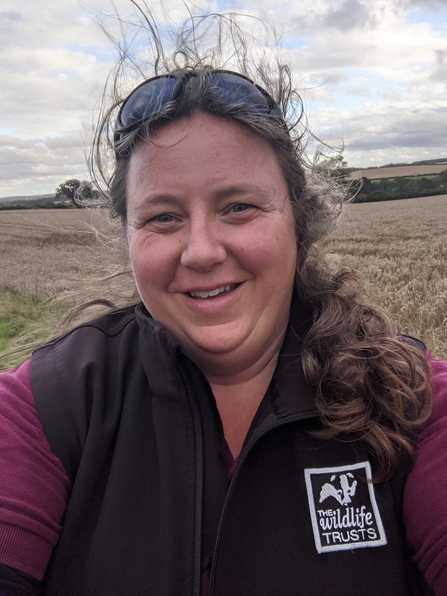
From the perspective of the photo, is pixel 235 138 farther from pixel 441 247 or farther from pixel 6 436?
pixel 441 247

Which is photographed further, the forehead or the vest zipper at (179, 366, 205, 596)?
the forehead

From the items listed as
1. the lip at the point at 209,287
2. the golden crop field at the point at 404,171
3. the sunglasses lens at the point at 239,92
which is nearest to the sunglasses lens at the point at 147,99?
the sunglasses lens at the point at 239,92

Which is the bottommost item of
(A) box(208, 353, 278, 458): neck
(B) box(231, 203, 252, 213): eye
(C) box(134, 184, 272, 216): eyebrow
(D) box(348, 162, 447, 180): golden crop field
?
(A) box(208, 353, 278, 458): neck

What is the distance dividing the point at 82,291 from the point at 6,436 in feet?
3.78

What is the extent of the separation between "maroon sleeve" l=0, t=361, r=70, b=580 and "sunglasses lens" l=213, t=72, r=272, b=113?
1220 mm

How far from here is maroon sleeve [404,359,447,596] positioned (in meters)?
1.38

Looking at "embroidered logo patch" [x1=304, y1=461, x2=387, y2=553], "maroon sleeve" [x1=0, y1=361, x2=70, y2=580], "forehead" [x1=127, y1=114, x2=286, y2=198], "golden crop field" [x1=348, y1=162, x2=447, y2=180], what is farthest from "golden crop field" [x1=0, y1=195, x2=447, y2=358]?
"golden crop field" [x1=348, y1=162, x2=447, y2=180]

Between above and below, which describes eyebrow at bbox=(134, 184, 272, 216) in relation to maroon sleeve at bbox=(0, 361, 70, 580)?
above

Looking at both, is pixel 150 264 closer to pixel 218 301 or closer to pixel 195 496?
pixel 218 301

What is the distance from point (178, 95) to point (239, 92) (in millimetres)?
225

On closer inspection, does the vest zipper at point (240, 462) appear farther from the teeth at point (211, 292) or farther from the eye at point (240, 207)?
the eye at point (240, 207)

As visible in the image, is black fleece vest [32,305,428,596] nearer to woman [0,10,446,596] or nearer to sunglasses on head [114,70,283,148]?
woman [0,10,446,596]

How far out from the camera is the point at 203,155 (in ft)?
5.69

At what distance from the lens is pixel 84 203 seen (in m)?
2.68
